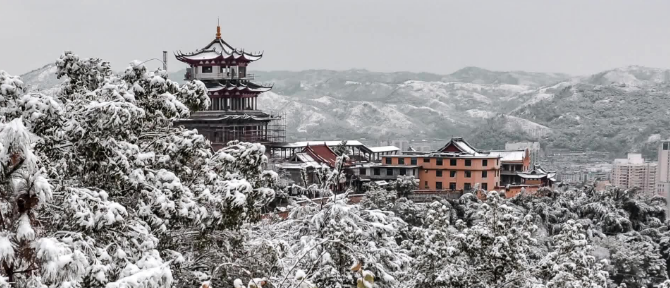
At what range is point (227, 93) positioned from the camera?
31.1 m

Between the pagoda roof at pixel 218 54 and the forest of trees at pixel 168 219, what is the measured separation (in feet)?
69.6

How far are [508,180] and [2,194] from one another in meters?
33.3

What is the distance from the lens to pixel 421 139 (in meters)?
135

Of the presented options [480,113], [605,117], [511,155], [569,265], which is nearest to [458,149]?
[511,155]

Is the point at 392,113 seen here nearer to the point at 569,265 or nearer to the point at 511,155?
the point at 511,155

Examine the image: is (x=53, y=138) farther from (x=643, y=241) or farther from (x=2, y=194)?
(x=643, y=241)

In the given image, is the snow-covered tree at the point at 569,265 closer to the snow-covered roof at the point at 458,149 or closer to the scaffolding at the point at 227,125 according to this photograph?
the scaffolding at the point at 227,125

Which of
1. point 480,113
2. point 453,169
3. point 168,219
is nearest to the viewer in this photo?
point 168,219

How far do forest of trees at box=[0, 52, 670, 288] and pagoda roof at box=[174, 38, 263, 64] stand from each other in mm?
21215

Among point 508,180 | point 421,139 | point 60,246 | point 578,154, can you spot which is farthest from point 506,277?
point 421,139

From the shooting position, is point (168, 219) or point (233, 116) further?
point (233, 116)

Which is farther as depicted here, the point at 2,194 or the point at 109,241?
the point at 109,241

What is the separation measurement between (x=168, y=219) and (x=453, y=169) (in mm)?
26236

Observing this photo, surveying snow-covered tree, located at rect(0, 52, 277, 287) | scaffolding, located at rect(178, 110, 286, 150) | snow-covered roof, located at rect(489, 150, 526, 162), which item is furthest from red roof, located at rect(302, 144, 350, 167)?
snow-covered tree, located at rect(0, 52, 277, 287)
